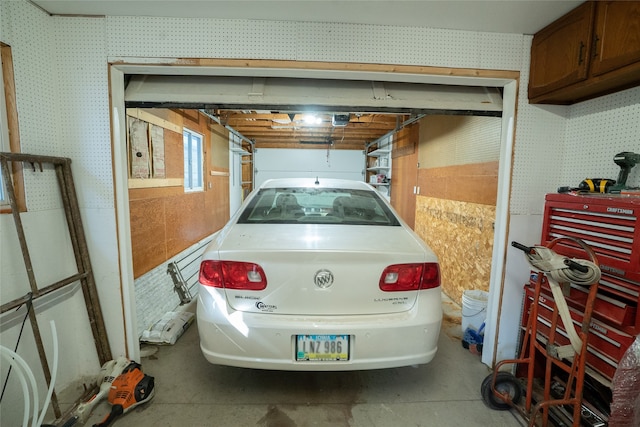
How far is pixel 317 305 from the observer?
1.65m

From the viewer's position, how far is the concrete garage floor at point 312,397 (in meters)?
1.79

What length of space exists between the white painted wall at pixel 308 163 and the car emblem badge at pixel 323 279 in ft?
24.5

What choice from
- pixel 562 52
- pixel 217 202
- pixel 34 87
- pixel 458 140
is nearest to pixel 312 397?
pixel 34 87

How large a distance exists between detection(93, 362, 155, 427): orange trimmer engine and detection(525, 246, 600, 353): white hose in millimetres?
2411

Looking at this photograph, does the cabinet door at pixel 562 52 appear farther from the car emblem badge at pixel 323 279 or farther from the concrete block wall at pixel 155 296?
the concrete block wall at pixel 155 296

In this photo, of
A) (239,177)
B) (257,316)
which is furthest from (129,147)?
(239,177)

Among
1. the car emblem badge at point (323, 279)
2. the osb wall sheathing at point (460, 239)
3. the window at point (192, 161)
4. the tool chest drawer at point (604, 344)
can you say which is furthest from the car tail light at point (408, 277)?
the window at point (192, 161)

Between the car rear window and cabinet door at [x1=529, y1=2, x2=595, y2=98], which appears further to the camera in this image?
the car rear window

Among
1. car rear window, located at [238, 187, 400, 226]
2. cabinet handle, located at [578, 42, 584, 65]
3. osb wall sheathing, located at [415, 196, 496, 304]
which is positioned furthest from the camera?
osb wall sheathing, located at [415, 196, 496, 304]

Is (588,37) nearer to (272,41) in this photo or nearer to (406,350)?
(272,41)

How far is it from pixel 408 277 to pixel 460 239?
240cm

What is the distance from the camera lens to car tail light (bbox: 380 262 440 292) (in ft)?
5.52

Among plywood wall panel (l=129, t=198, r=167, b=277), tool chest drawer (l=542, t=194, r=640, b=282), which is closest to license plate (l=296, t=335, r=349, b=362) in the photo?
tool chest drawer (l=542, t=194, r=640, b=282)

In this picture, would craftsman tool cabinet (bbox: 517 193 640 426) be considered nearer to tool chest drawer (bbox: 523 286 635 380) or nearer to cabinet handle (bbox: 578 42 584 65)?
tool chest drawer (bbox: 523 286 635 380)
